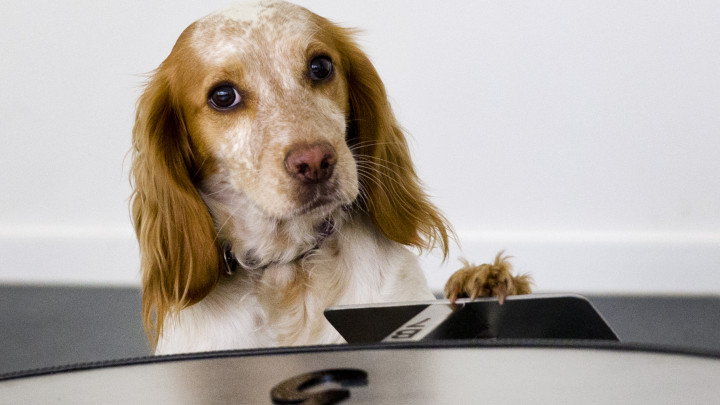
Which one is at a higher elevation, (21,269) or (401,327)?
(401,327)

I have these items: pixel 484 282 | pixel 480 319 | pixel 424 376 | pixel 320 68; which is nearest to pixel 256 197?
pixel 320 68

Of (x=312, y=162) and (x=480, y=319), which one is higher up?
(x=312, y=162)

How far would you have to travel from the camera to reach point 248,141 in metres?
1.51

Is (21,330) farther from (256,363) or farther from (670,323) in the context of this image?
(256,363)

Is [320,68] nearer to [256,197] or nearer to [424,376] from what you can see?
[256,197]

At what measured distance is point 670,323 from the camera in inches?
112

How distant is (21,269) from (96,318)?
3.72 feet

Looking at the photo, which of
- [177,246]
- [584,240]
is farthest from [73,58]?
[177,246]

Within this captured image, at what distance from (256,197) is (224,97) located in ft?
0.66

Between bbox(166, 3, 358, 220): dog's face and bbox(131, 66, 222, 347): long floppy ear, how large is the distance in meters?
0.04

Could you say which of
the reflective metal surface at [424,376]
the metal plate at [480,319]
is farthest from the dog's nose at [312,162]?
the reflective metal surface at [424,376]

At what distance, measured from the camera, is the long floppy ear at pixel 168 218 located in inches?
60.3

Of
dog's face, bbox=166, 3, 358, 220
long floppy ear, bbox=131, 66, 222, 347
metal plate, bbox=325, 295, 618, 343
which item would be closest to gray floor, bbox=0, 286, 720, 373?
long floppy ear, bbox=131, 66, 222, 347

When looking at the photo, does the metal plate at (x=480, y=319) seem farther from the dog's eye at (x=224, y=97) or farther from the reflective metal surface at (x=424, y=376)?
the dog's eye at (x=224, y=97)
